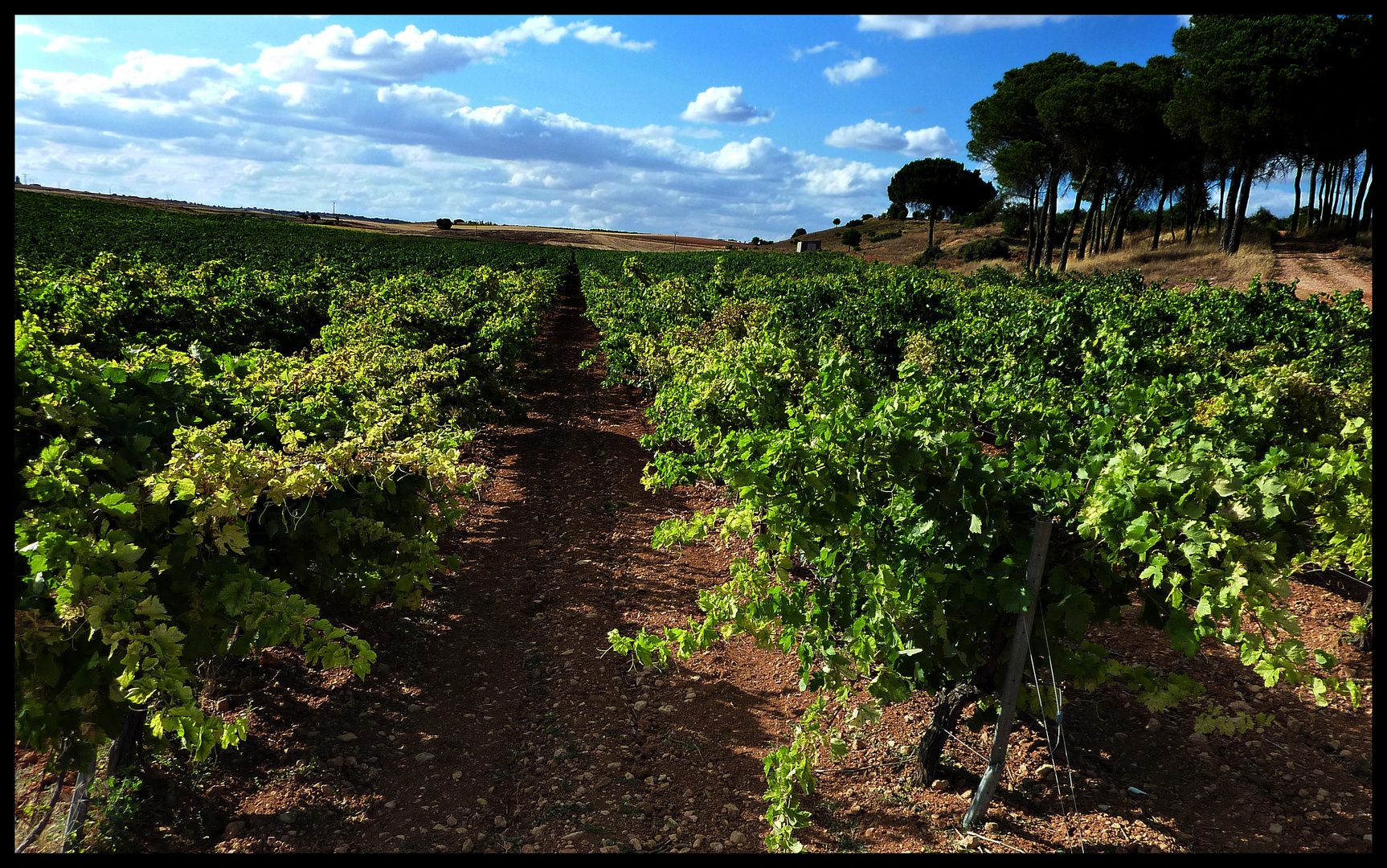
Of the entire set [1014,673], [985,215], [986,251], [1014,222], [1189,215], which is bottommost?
[1014,673]

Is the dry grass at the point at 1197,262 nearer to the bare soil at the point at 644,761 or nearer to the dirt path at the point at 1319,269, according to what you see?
the dirt path at the point at 1319,269

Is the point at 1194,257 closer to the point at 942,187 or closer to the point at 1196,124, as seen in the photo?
the point at 1196,124

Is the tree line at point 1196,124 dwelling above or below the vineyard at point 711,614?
above

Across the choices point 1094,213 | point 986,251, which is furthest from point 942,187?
point 1094,213

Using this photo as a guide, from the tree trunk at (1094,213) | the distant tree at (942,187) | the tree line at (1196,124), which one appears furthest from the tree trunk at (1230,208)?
the distant tree at (942,187)

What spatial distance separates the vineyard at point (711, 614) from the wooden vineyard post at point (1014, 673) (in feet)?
0.19

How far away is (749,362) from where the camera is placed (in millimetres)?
5855

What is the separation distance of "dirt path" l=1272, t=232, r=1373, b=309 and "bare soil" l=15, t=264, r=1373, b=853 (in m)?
25.7

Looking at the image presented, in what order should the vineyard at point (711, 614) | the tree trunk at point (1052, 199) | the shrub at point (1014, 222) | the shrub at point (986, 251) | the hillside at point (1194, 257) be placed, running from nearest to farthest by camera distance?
the vineyard at point (711, 614), the hillside at point (1194, 257), the tree trunk at point (1052, 199), the shrub at point (986, 251), the shrub at point (1014, 222)

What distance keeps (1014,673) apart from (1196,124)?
39.0m

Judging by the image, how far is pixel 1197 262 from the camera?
32.3 m

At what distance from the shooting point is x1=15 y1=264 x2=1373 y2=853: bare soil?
3.45 m

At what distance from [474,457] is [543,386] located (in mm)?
5323

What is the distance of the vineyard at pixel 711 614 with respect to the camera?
2748 millimetres
